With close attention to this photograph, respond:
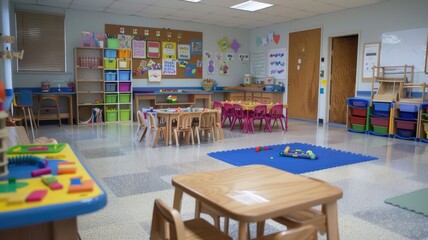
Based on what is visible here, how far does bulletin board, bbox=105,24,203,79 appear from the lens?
31.5 ft

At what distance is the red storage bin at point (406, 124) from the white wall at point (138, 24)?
5679 millimetres

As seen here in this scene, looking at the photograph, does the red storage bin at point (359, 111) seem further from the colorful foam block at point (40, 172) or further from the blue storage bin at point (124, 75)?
the colorful foam block at point (40, 172)

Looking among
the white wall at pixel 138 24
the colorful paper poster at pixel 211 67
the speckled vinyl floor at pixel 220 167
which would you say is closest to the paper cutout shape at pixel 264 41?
the white wall at pixel 138 24

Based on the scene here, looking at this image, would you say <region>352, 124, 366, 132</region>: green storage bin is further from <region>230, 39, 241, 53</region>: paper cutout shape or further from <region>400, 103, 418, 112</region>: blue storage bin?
<region>230, 39, 241, 53</region>: paper cutout shape


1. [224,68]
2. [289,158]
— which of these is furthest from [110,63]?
[289,158]

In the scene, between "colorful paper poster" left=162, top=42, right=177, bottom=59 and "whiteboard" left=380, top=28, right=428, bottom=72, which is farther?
"colorful paper poster" left=162, top=42, right=177, bottom=59

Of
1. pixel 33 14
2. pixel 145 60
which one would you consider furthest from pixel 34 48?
pixel 145 60

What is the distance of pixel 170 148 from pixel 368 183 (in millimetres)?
3082

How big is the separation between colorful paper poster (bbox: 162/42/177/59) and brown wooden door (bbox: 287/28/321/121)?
3.33 meters

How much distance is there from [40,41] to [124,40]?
6.68ft

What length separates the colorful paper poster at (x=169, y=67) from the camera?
10.2m

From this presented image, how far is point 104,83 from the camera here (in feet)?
29.2

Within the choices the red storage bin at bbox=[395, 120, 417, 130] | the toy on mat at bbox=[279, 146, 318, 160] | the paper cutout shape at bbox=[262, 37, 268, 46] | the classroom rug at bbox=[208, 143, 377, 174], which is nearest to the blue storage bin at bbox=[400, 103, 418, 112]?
the red storage bin at bbox=[395, 120, 417, 130]

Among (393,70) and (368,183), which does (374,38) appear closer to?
(393,70)
